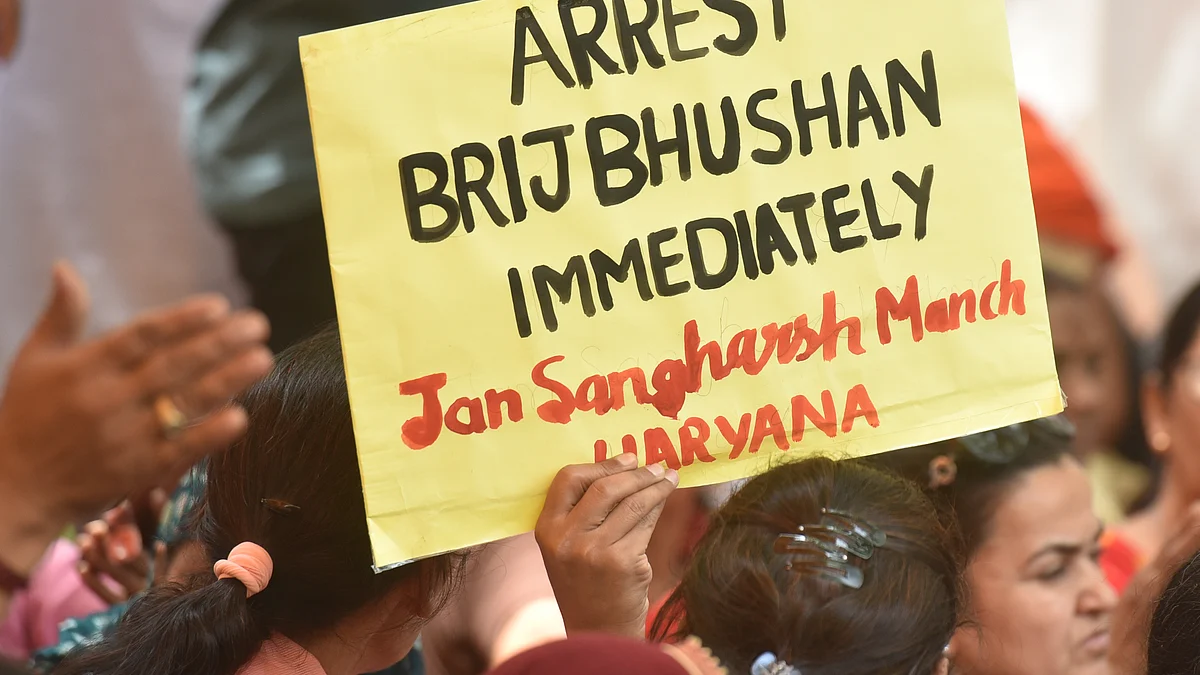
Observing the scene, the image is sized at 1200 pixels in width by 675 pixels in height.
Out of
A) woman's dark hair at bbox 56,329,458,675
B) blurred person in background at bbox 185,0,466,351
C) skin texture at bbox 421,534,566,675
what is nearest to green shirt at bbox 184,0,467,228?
blurred person in background at bbox 185,0,466,351

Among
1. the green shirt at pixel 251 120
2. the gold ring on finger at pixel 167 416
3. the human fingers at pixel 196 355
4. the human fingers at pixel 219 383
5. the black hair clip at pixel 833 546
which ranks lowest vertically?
the black hair clip at pixel 833 546

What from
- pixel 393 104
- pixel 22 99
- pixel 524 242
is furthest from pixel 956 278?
pixel 22 99

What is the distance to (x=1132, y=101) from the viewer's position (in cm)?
319

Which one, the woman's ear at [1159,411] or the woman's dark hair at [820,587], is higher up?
the woman's dark hair at [820,587]

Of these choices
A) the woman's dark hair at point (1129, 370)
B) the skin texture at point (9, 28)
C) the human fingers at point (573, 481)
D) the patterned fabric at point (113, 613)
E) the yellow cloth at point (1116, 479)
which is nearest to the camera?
the human fingers at point (573, 481)

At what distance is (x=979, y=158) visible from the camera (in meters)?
1.13

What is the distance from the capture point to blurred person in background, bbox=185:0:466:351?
252cm

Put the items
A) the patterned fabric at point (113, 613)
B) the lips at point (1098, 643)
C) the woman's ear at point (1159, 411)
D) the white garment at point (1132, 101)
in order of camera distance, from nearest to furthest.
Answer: the patterned fabric at point (113, 613) → the lips at point (1098, 643) → the woman's ear at point (1159, 411) → the white garment at point (1132, 101)

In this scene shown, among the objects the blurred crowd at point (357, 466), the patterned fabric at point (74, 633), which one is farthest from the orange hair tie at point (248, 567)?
the patterned fabric at point (74, 633)

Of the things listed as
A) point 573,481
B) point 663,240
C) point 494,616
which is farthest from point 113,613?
point 663,240

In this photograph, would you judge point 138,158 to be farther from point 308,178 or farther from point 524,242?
point 524,242

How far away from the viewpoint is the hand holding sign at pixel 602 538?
1.05 meters

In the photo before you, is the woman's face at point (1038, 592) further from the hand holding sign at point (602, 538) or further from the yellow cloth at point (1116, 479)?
the yellow cloth at point (1116, 479)

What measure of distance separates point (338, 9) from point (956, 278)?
170 centimetres
